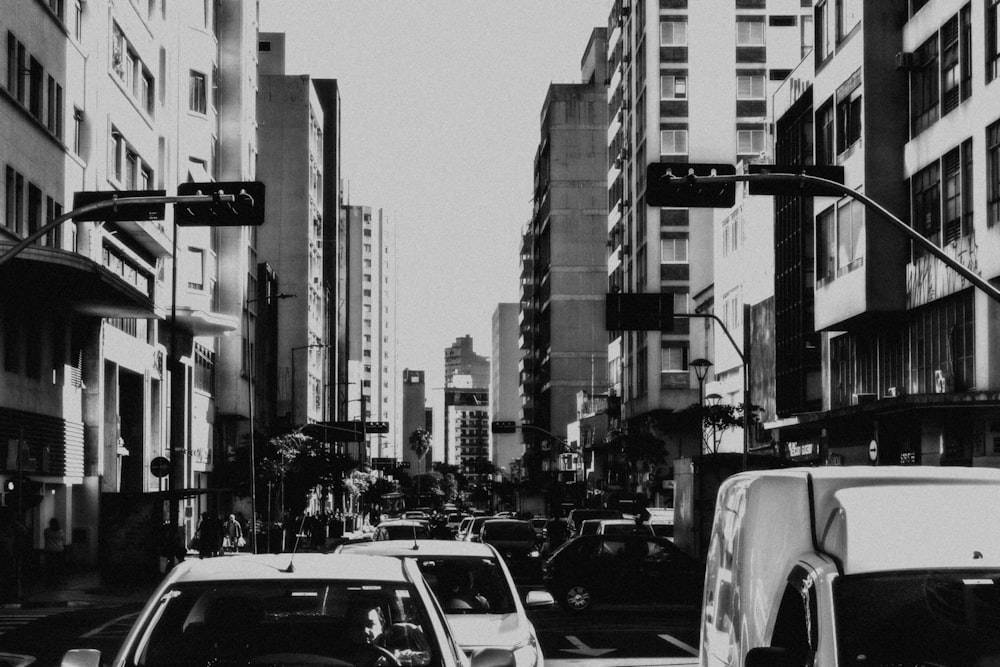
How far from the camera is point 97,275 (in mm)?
39000

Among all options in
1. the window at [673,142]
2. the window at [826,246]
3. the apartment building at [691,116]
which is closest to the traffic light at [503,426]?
the apartment building at [691,116]

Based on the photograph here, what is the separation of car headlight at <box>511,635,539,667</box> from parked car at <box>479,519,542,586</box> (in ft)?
76.2

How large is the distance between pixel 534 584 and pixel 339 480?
50.8 meters

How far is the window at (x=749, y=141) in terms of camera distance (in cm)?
9106

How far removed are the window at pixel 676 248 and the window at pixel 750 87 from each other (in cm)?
872

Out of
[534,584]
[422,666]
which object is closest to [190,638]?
[422,666]

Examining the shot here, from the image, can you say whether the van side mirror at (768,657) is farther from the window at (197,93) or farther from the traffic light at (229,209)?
the window at (197,93)

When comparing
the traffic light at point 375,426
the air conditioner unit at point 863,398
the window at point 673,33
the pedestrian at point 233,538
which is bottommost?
the pedestrian at point 233,538

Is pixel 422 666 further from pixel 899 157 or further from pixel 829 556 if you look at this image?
pixel 899 157

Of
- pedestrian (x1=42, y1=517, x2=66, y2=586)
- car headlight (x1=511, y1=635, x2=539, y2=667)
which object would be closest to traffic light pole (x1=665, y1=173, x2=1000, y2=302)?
car headlight (x1=511, y1=635, x2=539, y2=667)

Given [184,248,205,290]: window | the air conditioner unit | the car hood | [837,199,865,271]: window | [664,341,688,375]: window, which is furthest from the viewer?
[664,341,688,375]: window

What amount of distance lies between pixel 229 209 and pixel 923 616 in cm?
1701

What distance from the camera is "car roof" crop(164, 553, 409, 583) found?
693cm

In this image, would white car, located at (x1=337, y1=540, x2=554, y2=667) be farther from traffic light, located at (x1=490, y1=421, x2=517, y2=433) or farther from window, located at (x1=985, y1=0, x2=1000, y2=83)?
traffic light, located at (x1=490, y1=421, x2=517, y2=433)
